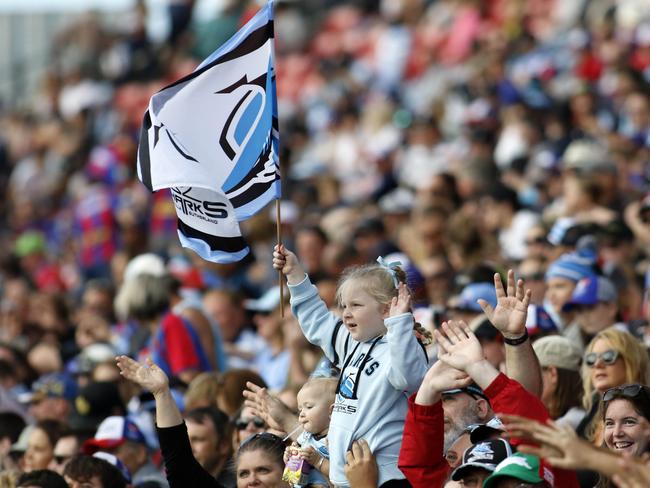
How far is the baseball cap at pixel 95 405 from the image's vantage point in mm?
8828

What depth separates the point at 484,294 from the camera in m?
8.34

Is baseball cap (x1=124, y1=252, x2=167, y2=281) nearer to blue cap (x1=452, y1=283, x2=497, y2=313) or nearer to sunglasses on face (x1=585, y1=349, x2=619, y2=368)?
blue cap (x1=452, y1=283, x2=497, y2=313)

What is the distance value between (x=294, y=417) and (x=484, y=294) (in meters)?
2.14

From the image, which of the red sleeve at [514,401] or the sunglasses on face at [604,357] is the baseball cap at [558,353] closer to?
the sunglasses on face at [604,357]

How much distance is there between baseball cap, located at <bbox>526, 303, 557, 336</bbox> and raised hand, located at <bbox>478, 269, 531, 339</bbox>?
7.00 feet

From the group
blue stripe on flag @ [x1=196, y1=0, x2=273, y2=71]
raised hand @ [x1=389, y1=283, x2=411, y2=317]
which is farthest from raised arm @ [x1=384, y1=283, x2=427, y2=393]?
blue stripe on flag @ [x1=196, y1=0, x2=273, y2=71]

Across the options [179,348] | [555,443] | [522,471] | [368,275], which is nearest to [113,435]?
[179,348]

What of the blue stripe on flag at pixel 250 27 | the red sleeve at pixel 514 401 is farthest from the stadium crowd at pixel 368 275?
the blue stripe on flag at pixel 250 27

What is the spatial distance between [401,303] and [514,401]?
0.72 meters

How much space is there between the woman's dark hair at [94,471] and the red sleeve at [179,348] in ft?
6.98

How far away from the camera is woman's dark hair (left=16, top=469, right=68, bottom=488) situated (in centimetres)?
689

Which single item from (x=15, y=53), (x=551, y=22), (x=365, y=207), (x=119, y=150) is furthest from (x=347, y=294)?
(x=15, y=53)

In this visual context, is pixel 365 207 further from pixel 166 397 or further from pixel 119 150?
pixel 166 397

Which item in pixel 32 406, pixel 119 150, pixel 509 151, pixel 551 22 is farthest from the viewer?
pixel 119 150
